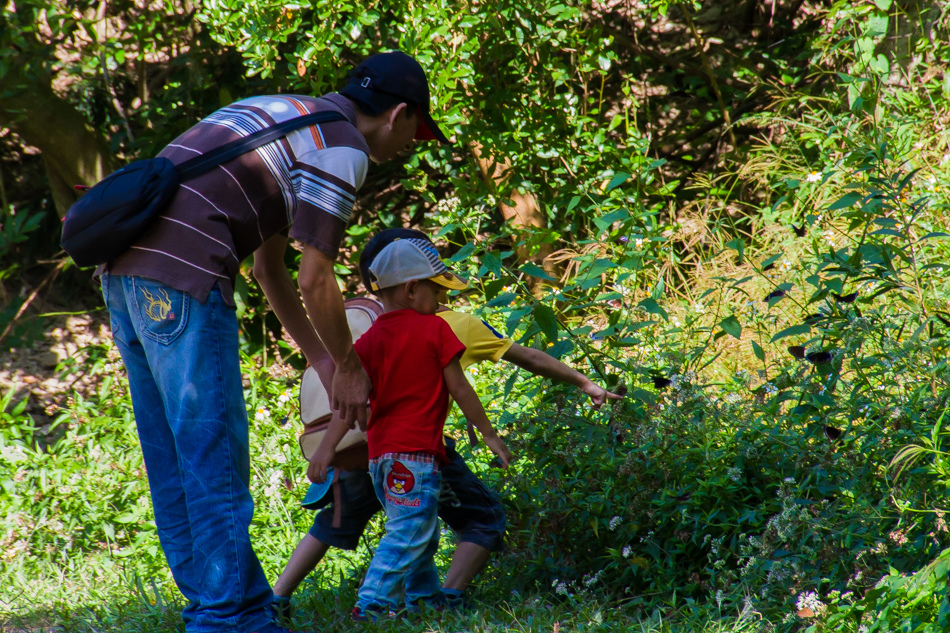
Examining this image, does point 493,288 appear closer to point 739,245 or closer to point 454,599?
point 739,245

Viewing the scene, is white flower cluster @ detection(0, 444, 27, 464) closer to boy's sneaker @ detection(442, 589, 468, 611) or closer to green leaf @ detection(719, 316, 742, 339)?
boy's sneaker @ detection(442, 589, 468, 611)

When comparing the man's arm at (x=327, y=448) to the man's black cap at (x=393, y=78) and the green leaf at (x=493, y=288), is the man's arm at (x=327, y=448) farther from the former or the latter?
the man's black cap at (x=393, y=78)

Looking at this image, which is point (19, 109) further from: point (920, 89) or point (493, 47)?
point (920, 89)

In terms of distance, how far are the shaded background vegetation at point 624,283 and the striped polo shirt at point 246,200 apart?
2.61ft

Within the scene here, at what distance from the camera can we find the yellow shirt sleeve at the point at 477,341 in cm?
281

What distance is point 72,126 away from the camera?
5.64 metres

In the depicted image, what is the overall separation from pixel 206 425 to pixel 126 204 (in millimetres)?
583

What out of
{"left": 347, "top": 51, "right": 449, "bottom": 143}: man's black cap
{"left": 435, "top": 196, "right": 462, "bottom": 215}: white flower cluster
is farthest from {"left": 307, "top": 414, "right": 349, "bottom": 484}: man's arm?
{"left": 435, "top": 196, "right": 462, "bottom": 215}: white flower cluster

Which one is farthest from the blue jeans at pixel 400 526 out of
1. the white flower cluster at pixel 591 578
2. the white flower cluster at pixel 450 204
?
the white flower cluster at pixel 450 204

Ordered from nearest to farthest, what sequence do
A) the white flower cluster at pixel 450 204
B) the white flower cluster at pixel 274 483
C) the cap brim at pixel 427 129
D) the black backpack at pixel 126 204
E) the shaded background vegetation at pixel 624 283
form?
the black backpack at pixel 126 204, the cap brim at pixel 427 129, the shaded background vegetation at pixel 624 283, the white flower cluster at pixel 450 204, the white flower cluster at pixel 274 483

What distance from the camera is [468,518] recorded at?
2967 millimetres

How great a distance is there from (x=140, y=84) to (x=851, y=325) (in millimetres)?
5151

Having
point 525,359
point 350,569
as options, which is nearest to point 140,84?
point 350,569

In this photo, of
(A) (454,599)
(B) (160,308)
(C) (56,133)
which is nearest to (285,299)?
(B) (160,308)
